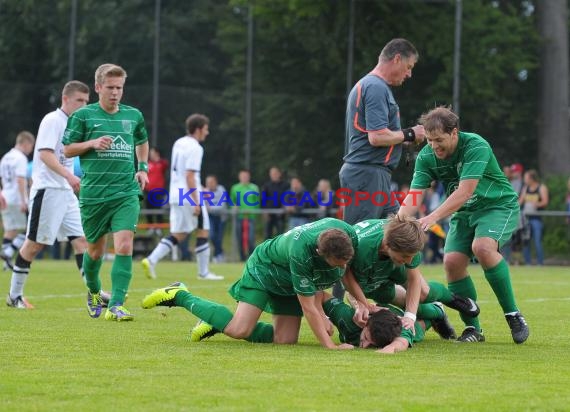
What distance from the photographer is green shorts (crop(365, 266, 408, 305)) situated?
309 inches

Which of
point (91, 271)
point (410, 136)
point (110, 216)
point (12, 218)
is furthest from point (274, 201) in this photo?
point (410, 136)

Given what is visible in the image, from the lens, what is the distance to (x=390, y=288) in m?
8.22

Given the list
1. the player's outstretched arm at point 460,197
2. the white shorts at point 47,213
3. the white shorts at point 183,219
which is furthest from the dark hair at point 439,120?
the white shorts at point 183,219

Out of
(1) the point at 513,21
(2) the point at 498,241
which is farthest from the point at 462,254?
(1) the point at 513,21

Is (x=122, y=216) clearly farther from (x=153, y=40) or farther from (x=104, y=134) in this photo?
(x=153, y=40)

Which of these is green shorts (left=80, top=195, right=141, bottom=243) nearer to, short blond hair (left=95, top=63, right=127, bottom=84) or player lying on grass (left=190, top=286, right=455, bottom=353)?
short blond hair (left=95, top=63, right=127, bottom=84)

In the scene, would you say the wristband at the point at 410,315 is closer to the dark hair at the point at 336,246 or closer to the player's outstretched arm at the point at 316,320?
the player's outstretched arm at the point at 316,320

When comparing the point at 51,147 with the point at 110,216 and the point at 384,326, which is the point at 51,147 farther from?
the point at 384,326

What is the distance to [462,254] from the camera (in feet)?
27.6

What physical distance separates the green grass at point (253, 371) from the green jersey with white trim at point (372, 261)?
52 centimetres

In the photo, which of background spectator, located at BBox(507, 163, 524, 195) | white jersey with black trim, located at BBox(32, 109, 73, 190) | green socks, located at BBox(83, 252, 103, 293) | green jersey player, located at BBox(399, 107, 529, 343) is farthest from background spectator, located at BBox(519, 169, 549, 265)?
green jersey player, located at BBox(399, 107, 529, 343)

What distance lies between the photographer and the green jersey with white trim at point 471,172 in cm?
803

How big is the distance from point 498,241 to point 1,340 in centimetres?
342

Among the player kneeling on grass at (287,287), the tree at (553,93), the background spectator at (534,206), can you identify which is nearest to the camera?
the player kneeling on grass at (287,287)
